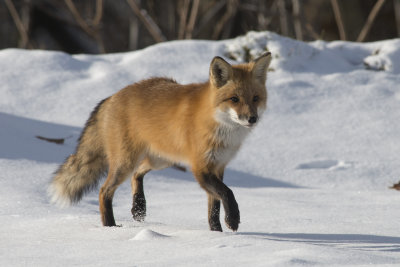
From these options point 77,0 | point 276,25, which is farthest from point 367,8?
point 77,0

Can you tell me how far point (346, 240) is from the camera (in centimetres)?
364

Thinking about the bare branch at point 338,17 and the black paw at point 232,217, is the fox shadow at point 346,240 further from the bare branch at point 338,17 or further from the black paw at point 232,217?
the bare branch at point 338,17

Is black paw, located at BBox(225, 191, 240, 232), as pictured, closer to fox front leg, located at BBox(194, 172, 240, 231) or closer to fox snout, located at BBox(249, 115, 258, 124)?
fox front leg, located at BBox(194, 172, 240, 231)

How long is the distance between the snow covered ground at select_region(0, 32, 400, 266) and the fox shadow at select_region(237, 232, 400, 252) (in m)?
0.01

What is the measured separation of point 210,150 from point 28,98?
159 inches

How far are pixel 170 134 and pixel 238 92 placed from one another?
2.14 feet

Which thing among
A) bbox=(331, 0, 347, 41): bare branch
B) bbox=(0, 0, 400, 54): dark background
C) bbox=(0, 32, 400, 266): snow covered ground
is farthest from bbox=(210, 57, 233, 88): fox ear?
bbox=(0, 0, 400, 54): dark background

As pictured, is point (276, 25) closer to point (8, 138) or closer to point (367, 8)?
point (367, 8)

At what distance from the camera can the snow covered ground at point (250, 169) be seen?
10.5 feet

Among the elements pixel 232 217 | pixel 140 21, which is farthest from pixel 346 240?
pixel 140 21

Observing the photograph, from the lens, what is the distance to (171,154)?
14.6 ft

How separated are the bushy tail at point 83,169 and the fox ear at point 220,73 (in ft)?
3.80

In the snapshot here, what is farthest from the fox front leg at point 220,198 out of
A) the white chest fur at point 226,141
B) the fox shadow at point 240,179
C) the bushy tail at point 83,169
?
the fox shadow at point 240,179

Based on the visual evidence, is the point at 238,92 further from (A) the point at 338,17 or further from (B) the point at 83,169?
(A) the point at 338,17
